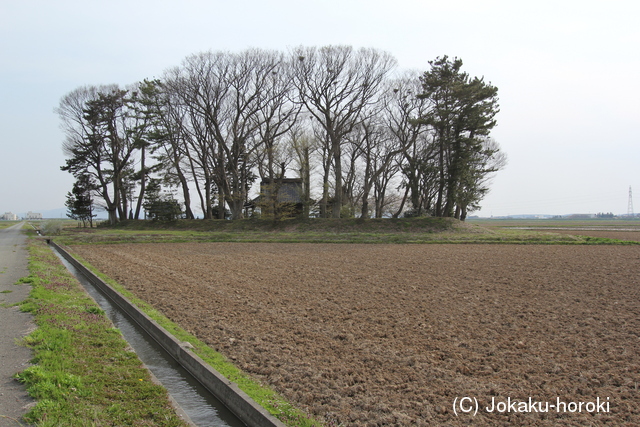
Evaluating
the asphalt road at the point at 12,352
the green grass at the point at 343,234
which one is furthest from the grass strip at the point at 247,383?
the green grass at the point at 343,234

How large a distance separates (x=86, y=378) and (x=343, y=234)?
27.6 m

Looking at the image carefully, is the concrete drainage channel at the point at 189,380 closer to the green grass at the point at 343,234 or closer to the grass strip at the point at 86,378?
the grass strip at the point at 86,378

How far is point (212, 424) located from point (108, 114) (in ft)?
162

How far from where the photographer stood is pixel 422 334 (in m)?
6.90

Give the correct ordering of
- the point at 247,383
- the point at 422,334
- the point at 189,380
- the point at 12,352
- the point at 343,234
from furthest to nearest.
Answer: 1. the point at 343,234
2. the point at 422,334
3. the point at 12,352
4. the point at 189,380
5. the point at 247,383

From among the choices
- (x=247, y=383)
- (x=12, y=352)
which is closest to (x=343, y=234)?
(x=12, y=352)

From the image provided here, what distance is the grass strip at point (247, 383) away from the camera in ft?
13.4

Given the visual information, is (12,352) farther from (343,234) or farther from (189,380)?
(343,234)

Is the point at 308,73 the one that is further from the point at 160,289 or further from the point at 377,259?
the point at 160,289

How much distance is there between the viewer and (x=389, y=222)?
35.4 meters

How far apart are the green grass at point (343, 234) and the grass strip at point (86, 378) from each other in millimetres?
22372

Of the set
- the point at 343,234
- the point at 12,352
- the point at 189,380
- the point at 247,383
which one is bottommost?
the point at 189,380

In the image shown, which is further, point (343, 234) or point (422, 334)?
point (343, 234)

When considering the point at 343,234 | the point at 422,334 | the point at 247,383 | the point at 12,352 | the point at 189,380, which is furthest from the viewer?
the point at 343,234
